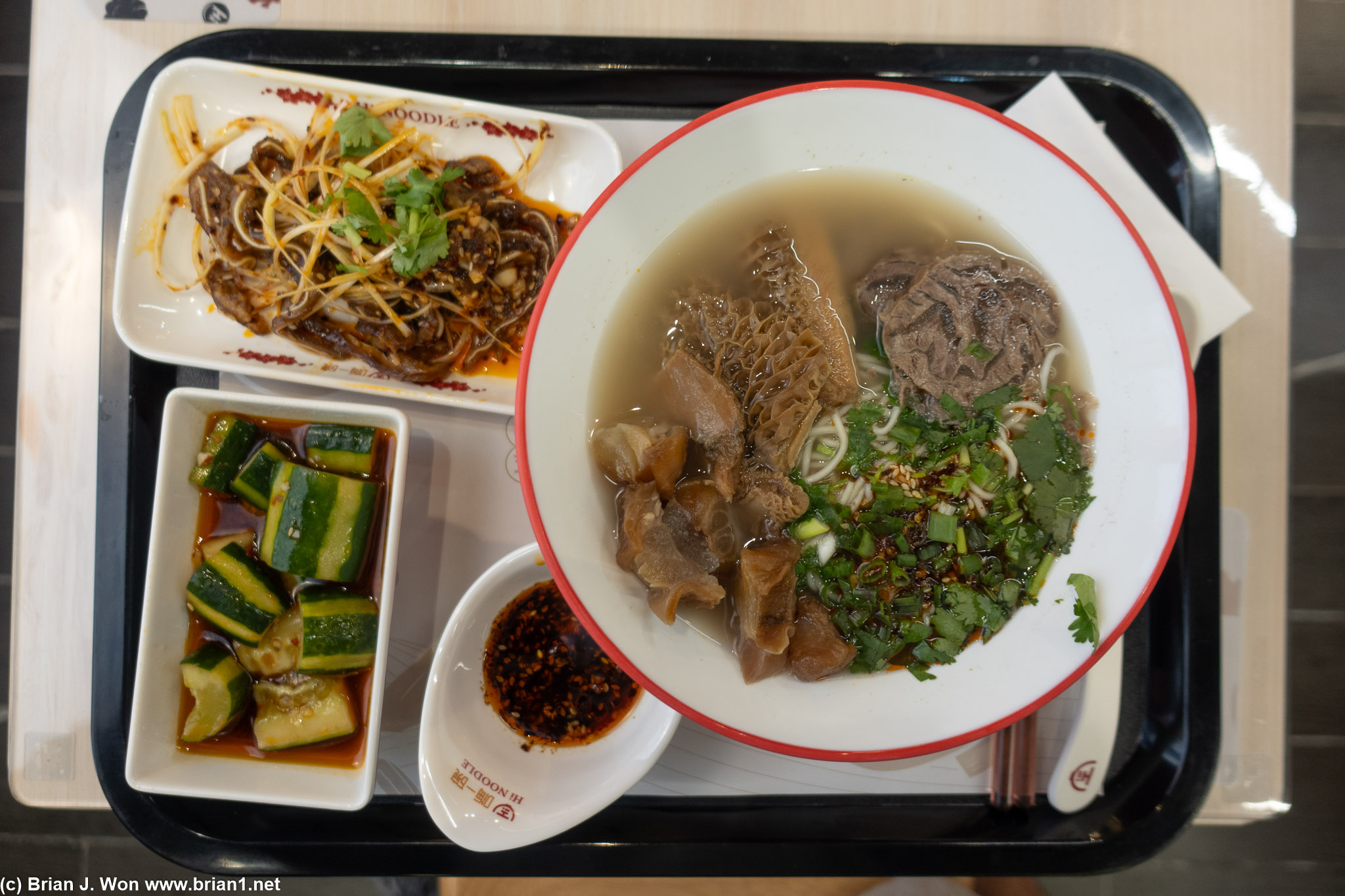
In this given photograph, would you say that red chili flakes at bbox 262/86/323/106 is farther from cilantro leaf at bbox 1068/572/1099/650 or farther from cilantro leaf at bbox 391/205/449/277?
cilantro leaf at bbox 1068/572/1099/650

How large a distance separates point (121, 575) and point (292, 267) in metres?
0.81

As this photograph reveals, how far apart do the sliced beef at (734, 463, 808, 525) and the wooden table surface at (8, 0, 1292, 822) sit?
1.04m

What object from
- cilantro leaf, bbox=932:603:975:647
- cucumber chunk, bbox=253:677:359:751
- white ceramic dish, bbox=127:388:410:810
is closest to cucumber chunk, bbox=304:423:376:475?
white ceramic dish, bbox=127:388:410:810

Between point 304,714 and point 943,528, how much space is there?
4.74 feet

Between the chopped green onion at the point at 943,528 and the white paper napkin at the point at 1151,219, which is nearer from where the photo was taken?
the chopped green onion at the point at 943,528

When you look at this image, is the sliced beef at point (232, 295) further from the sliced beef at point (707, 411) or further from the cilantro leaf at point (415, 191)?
the sliced beef at point (707, 411)

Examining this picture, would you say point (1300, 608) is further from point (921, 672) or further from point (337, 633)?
point (337, 633)

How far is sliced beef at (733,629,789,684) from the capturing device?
1.38 metres

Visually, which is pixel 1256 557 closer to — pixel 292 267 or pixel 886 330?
pixel 886 330

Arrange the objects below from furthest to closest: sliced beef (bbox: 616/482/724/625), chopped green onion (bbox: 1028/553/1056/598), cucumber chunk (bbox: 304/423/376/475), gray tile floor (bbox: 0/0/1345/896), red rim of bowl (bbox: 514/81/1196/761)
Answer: gray tile floor (bbox: 0/0/1345/896) < cucumber chunk (bbox: 304/423/376/475) < chopped green onion (bbox: 1028/553/1056/598) < sliced beef (bbox: 616/482/724/625) < red rim of bowl (bbox: 514/81/1196/761)

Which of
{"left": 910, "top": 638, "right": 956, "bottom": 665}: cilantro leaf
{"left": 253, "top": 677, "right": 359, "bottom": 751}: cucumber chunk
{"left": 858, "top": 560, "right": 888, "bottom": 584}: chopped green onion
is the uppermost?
{"left": 858, "top": 560, "right": 888, "bottom": 584}: chopped green onion

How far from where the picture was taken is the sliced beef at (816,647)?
1.39 m

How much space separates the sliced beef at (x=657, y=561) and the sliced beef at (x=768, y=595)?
6 cm

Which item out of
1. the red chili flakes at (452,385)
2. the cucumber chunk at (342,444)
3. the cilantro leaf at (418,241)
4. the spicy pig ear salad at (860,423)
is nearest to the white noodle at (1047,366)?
the spicy pig ear salad at (860,423)
